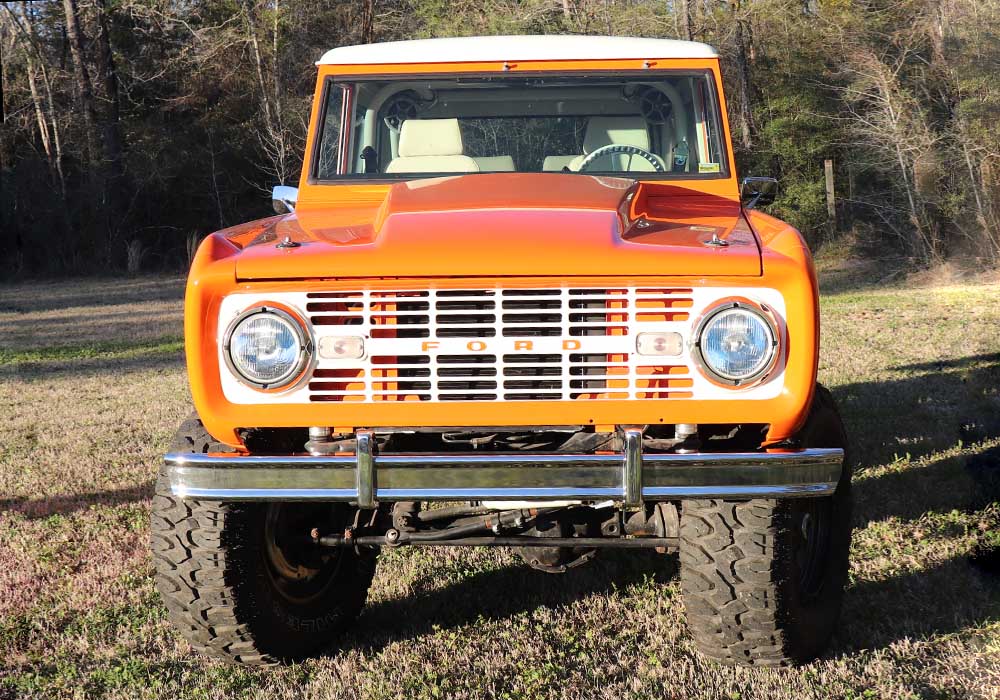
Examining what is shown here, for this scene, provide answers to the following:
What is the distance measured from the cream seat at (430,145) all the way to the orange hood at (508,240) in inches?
33.4

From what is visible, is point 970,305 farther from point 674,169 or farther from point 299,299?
point 299,299

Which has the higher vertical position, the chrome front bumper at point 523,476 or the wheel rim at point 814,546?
the chrome front bumper at point 523,476

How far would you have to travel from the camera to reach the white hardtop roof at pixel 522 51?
14.5 feet

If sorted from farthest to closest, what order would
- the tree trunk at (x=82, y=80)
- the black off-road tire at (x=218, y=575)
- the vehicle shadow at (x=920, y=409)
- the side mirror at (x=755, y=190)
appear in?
the tree trunk at (x=82, y=80) < the vehicle shadow at (x=920, y=409) < the side mirror at (x=755, y=190) < the black off-road tire at (x=218, y=575)

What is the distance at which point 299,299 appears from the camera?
2922 mm

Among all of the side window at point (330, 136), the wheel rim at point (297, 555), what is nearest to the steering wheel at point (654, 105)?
the side window at point (330, 136)

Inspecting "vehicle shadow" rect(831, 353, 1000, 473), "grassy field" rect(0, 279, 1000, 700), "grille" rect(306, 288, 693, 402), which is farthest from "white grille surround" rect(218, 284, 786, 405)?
"vehicle shadow" rect(831, 353, 1000, 473)

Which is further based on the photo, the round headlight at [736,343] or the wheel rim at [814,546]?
the wheel rim at [814,546]

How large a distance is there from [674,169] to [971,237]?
15395mm

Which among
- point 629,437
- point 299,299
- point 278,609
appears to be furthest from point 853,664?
point 299,299

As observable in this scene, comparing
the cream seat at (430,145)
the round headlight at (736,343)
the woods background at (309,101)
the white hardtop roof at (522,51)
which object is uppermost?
the white hardtop roof at (522,51)

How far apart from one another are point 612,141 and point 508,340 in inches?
73.3

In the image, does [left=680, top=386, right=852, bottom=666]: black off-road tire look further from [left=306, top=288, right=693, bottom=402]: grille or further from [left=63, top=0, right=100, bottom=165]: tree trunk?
[left=63, top=0, right=100, bottom=165]: tree trunk

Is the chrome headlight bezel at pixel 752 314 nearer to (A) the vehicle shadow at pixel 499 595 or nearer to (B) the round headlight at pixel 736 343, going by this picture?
(B) the round headlight at pixel 736 343
